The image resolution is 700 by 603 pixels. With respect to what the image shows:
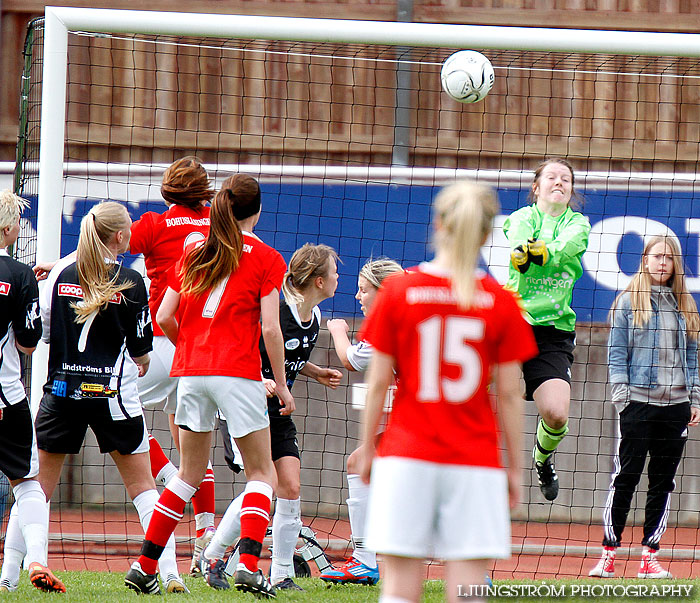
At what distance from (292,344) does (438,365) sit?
2253mm

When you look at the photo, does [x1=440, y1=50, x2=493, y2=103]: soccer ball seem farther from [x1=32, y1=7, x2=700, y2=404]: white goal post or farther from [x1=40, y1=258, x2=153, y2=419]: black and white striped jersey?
[x1=40, y1=258, x2=153, y2=419]: black and white striped jersey

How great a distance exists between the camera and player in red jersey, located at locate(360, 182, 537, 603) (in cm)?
270

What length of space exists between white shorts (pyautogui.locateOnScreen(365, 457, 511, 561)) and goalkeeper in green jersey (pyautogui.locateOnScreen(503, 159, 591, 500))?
2.59m

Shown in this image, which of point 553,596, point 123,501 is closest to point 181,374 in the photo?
point 553,596

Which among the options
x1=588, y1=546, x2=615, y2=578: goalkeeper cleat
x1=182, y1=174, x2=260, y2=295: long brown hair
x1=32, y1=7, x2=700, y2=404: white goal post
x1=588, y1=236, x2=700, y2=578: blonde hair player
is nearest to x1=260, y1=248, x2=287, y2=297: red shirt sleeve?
x1=182, y1=174, x2=260, y2=295: long brown hair

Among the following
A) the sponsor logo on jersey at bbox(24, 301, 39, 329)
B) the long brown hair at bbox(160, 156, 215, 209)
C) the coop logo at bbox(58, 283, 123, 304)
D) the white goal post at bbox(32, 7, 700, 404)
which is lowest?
the sponsor logo on jersey at bbox(24, 301, 39, 329)

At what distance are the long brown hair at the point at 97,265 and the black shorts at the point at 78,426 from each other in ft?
1.36

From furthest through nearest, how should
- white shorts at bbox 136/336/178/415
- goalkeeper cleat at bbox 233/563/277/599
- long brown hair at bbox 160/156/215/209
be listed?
white shorts at bbox 136/336/178/415, long brown hair at bbox 160/156/215/209, goalkeeper cleat at bbox 233/563/277/599

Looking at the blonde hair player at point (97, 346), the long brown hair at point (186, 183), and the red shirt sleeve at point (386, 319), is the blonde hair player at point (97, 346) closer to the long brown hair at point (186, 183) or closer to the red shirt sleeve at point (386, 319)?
the long brown hair at point (186, 183)

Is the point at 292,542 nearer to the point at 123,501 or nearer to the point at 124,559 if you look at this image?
the point at 124,559

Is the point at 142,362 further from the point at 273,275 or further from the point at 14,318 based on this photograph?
the point at 273,275

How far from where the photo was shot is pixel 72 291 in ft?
15.0

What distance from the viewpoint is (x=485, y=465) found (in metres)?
2.73

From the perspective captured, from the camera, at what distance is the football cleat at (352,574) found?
16.5ft
